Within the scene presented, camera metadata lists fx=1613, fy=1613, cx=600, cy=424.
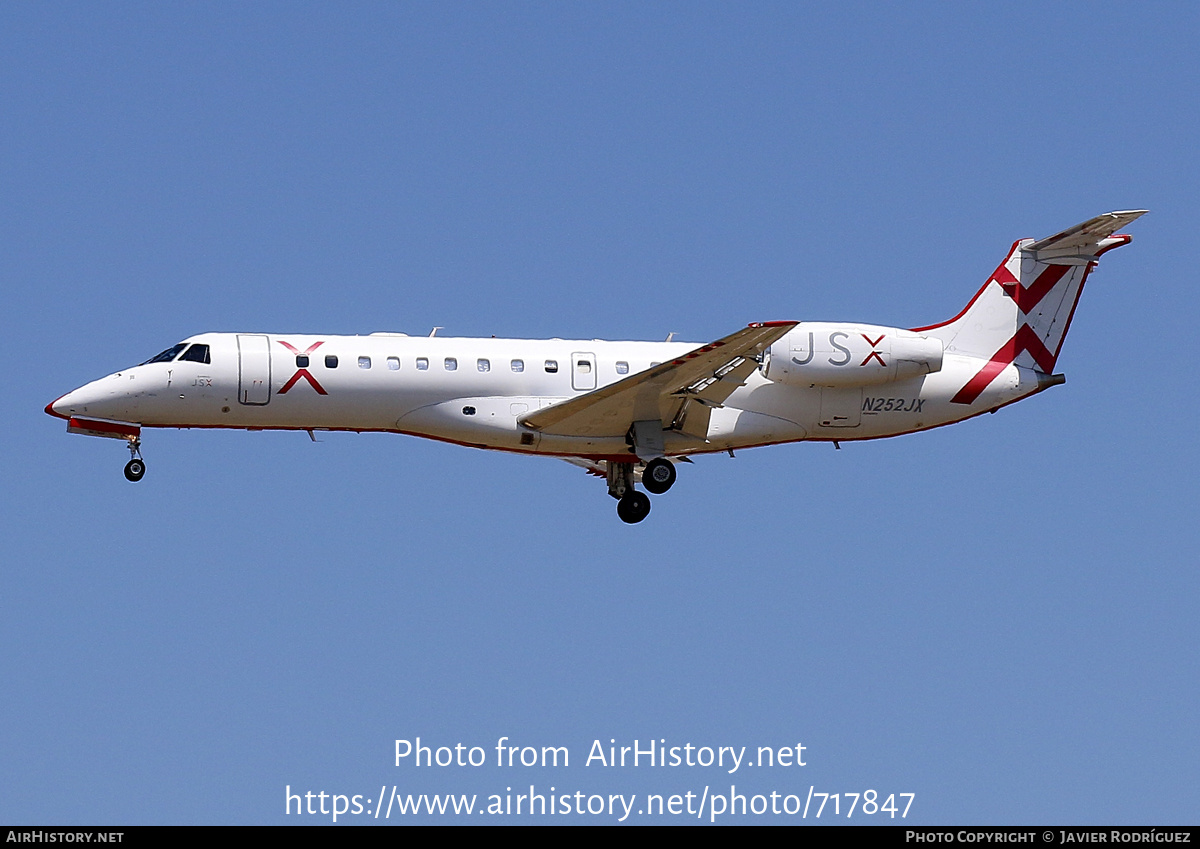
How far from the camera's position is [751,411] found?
29.3 m

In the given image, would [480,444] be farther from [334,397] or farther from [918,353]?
[918,353]

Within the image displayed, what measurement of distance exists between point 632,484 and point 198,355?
26.9 feet

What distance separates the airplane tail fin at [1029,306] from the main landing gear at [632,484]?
6083mm

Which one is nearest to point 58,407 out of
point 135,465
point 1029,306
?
point 135,465

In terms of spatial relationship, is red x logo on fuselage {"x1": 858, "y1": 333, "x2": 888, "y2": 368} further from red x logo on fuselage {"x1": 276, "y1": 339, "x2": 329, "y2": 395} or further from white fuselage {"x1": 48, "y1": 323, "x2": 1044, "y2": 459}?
red x logo on fuselage {"x1": 276, "y1": 339, "x2": 329, "y2": 395}

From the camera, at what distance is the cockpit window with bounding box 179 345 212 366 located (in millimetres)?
27781

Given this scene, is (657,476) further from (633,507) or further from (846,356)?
(846,356)

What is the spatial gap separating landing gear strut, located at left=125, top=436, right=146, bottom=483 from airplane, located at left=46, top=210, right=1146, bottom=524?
34 mm

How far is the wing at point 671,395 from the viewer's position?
26.5 m

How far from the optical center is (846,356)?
28.7 meters

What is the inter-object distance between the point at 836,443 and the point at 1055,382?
14.5 ft
